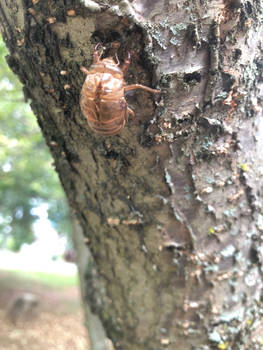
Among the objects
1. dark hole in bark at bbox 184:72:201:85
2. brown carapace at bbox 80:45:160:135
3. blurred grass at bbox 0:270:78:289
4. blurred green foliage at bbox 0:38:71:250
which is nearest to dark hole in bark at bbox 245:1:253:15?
dark hole in bark at bbox 184:72:201:85

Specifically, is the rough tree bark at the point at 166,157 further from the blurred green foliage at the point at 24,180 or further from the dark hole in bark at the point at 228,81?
the blurred green foliage at the point at 24,180

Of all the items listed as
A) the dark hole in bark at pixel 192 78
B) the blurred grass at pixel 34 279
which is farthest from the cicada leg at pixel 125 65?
the blurred grass at pixel 34 279

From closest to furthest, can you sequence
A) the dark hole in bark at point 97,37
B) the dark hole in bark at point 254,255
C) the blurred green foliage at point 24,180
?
1. the dark hole in bark at point 97,37
2. the dark hole in bark at point 254,255
3. the blurred green foliage at point 24,180

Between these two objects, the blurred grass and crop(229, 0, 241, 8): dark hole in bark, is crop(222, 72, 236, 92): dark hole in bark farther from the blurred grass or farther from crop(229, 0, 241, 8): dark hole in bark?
the blurred grass

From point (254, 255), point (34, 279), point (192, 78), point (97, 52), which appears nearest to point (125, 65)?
point (97, 52)

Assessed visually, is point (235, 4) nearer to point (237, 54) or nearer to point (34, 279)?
point (237, 54)

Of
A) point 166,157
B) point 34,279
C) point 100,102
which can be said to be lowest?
point 34,279

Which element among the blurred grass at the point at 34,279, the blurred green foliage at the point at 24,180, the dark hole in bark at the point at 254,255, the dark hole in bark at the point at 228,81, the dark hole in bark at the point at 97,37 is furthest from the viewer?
the blurred grass at the point at 34,279
